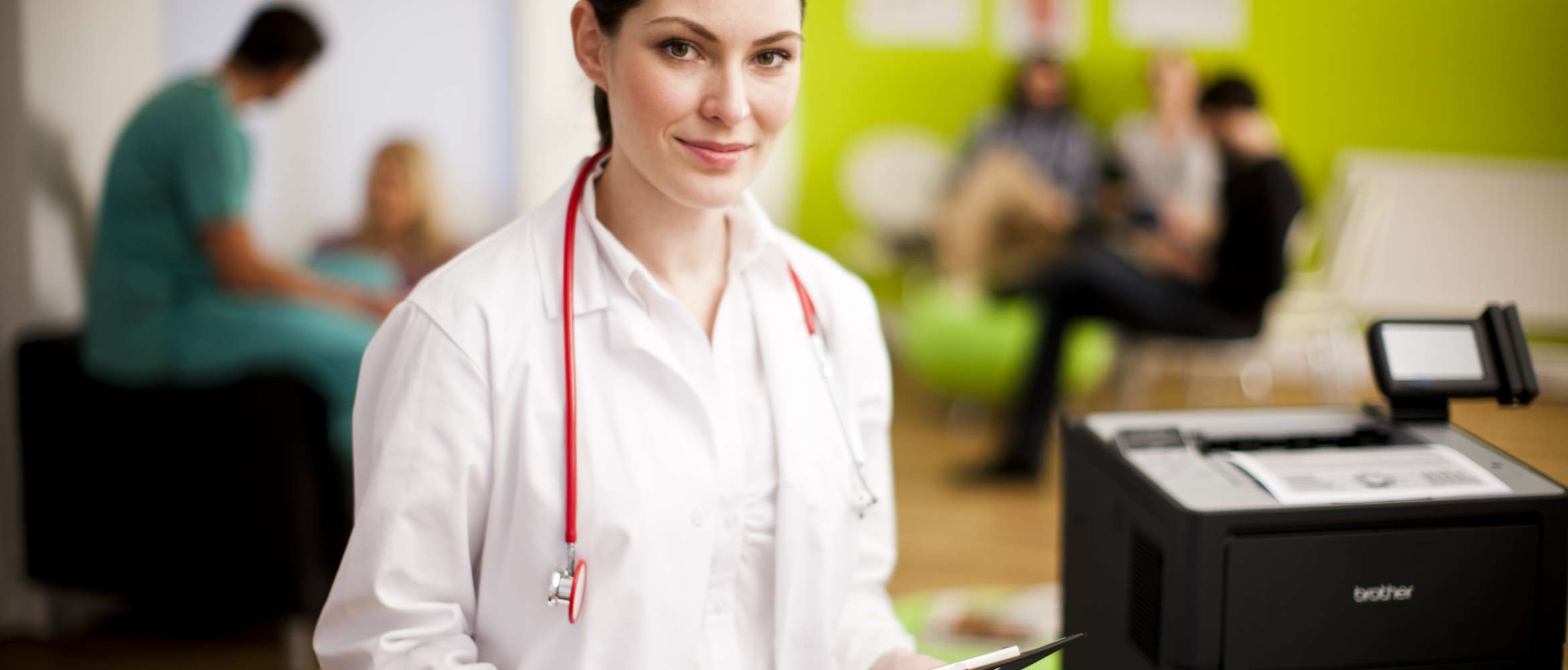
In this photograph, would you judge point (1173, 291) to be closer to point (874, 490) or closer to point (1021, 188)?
point (1021, 188)

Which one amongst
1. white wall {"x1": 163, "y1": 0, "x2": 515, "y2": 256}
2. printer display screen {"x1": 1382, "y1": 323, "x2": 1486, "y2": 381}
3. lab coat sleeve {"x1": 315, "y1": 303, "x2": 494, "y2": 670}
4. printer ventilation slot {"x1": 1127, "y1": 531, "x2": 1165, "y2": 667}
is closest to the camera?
lab coat sleeve {"x1": 315, "y1": 303, "x2": 494, "y2": 670}

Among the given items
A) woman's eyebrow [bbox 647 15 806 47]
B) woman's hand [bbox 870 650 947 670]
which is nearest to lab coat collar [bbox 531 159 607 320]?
woman's eyebrow [bbox 647 15 806 47]

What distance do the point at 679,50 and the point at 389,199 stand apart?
7.58 feet

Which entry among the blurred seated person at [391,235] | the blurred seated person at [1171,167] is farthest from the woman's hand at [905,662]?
the blurred seated person at [1171,167]

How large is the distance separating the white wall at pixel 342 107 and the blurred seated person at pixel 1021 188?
221 centimetres

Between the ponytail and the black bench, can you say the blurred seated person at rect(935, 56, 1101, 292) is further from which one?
the ponytail

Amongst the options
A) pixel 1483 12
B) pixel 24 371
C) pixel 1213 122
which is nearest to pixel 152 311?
pixel 24 371

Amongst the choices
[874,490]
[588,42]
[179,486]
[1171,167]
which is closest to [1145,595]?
[874,490]

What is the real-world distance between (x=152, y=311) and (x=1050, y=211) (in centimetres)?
351

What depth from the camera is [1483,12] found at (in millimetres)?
5371

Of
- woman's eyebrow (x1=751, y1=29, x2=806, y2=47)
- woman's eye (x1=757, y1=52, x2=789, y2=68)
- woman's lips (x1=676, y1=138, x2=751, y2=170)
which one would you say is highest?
woman's eyebrow (x1=751, y1=29, x2=806, y2=47)

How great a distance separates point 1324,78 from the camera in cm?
562

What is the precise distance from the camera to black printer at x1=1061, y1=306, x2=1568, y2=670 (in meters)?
1.32

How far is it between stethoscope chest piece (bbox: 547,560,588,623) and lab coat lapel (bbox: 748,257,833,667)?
→ 0.20 metres
